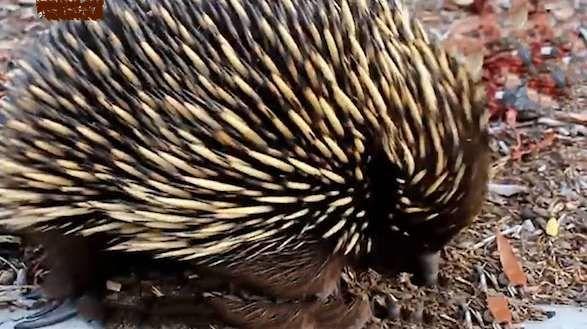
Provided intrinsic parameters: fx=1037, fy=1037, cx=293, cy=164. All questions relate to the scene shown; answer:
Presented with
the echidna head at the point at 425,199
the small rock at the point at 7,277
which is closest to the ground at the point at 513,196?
the small rock at the point at 7,277

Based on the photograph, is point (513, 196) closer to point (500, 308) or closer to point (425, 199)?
point (500, 308)

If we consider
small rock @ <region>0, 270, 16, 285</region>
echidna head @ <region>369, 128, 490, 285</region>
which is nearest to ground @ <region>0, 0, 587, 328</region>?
small rock @ <region>0, 270, 16, 285</region>

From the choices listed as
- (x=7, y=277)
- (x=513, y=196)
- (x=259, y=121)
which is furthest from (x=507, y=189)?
(x=7, y=277)

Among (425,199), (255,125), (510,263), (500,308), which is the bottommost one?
(500,308)

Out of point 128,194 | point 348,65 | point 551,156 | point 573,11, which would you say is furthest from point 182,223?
point 573,11

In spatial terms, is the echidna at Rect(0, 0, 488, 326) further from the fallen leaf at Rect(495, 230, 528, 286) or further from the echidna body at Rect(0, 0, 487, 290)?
the fallen leaf at Rect(495, 230, 528, 286)

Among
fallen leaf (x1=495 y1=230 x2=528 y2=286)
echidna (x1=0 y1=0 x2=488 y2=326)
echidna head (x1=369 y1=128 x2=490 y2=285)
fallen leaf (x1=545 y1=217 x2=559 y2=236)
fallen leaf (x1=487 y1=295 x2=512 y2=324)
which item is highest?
echidna (x1=0 y1=0 x2=488 y2=326)
